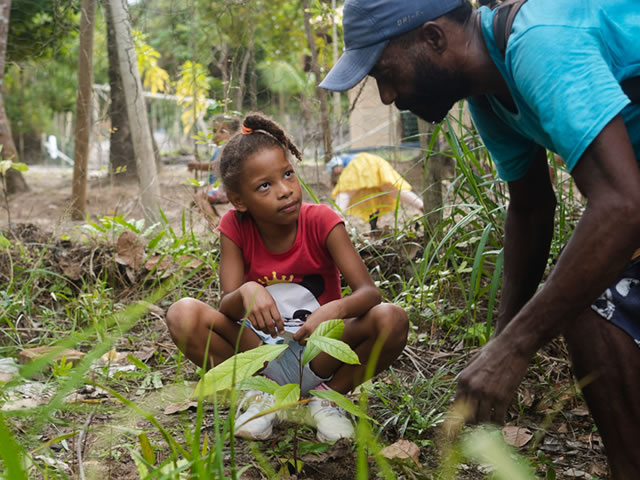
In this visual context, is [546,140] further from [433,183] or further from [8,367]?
[8,367]

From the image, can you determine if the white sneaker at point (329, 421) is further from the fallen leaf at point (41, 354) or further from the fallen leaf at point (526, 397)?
the fallen leaf at point (41, 354)

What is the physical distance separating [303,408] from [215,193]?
2.08m

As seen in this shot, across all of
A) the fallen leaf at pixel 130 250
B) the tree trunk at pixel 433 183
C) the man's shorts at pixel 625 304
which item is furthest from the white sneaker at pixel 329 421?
the fallen leaf at pixel 130 250

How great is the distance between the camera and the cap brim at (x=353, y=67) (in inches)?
61.5

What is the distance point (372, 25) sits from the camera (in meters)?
1.54

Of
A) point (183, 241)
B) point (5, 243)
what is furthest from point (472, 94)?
point (5, 243)

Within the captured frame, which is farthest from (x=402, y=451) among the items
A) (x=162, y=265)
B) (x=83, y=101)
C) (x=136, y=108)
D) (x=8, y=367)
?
(x=83, y=101)

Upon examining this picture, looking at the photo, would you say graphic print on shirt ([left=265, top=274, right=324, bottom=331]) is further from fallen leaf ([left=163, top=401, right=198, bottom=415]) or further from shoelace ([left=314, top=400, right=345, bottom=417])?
fallen leaf ([left=163, top=401, right=198, bottom=415])

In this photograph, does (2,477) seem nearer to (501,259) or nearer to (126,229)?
(501,259)

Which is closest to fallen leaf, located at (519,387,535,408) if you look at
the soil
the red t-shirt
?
the soil

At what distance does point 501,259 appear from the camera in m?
2.12

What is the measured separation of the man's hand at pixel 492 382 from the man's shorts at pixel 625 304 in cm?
35

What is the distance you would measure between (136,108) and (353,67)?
3.18 metres

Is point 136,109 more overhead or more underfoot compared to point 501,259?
more overhead
